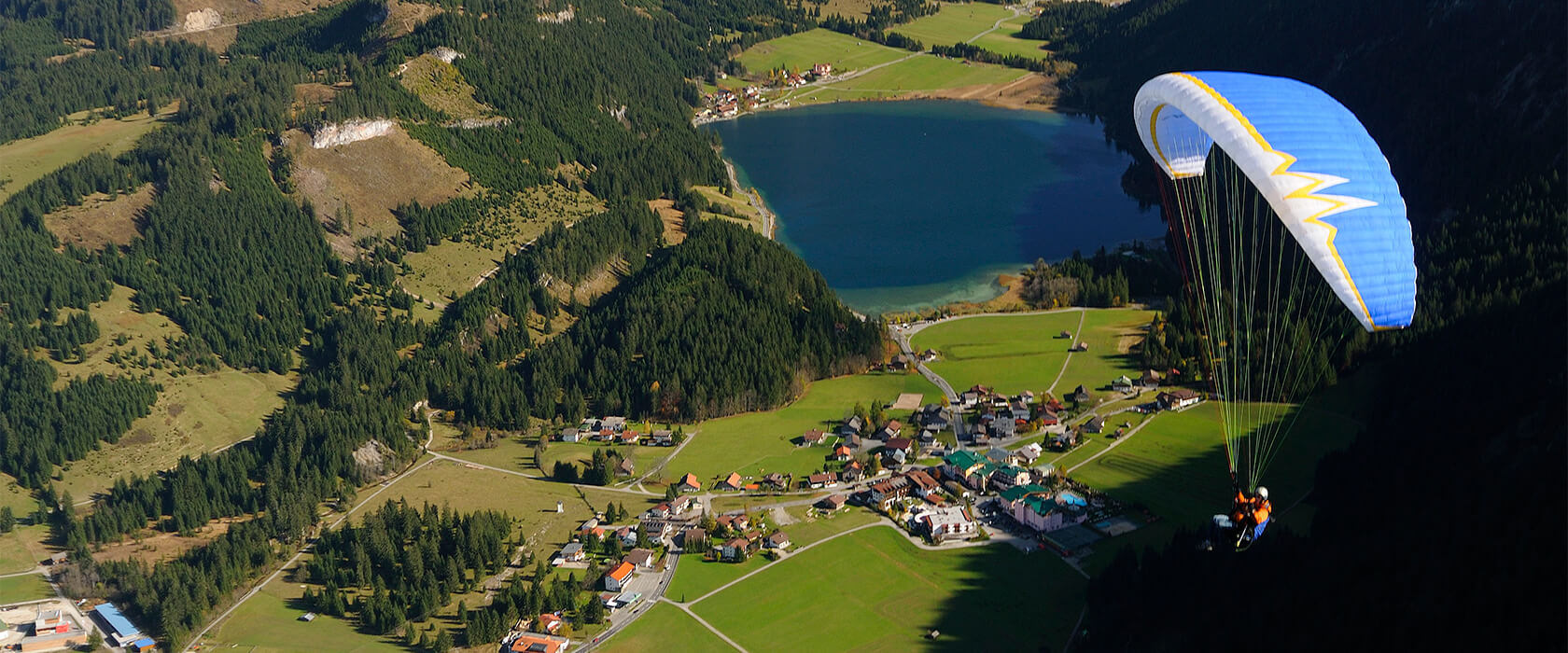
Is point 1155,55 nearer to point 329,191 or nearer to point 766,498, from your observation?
point 329,191

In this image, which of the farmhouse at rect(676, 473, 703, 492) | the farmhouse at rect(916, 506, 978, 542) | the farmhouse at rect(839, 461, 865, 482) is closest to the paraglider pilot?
the farmhouse at rect(916, 506, 978, 542)

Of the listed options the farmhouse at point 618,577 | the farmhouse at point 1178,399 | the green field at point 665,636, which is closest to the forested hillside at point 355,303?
the farmhouse at point 618,577

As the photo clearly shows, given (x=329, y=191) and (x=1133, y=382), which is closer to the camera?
(x=1133, y=382)

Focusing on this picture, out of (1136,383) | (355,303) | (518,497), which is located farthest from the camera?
(355,303)

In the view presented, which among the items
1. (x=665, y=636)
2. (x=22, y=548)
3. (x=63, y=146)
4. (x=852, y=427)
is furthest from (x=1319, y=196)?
(x=63, y=146)

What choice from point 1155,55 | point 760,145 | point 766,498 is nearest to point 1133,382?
point 766,498

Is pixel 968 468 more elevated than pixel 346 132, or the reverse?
pixel 346 132

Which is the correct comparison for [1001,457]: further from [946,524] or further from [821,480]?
[821,480]

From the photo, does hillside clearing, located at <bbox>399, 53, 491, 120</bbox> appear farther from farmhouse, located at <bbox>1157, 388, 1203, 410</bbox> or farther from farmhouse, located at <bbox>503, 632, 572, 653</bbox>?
farmhouse, located at <bbox>503, 632, 572, 653</bbox>
